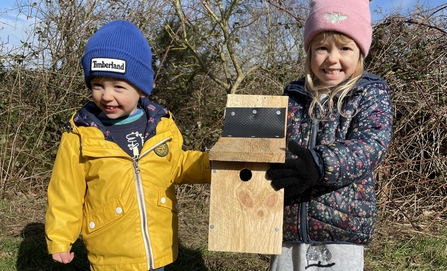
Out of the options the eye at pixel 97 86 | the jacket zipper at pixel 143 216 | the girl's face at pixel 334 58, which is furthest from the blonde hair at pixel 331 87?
the eye at pixel 97 86

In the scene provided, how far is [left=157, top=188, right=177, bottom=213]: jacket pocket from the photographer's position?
236 centimetres

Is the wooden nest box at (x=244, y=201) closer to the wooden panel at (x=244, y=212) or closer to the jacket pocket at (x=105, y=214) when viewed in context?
the wooden panel at (x=244, y=212)

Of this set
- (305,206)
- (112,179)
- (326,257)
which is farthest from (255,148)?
(112,179)

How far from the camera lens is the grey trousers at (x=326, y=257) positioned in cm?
209

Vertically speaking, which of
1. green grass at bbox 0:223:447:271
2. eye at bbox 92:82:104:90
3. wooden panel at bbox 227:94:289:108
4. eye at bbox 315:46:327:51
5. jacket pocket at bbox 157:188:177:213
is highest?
eye at bbox 315:46:327:51

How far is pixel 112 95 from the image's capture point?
88.7 inches

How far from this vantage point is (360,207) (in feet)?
6.62

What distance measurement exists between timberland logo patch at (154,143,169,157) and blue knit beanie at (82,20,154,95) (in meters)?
0.30

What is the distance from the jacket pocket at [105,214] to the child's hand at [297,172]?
823 mm

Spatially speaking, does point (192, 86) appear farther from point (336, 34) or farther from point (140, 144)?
point (336, 34)

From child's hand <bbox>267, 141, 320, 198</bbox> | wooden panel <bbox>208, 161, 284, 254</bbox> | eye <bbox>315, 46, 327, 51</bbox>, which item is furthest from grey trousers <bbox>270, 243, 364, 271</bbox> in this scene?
eye <bbox>315, 46, 327, 51</bbox>

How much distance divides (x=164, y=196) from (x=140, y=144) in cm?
30

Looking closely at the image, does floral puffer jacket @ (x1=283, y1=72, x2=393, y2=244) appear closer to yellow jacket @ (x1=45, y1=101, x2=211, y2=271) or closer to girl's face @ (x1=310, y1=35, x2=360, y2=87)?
girl's face @ (x1=310, y1=35, x2=360, y2=87)

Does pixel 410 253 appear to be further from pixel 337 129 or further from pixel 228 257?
pixel 337 129
